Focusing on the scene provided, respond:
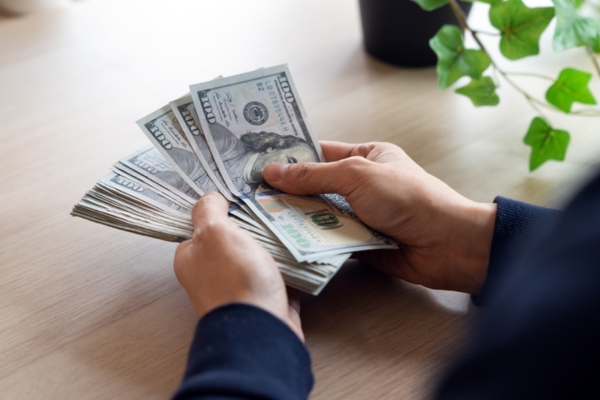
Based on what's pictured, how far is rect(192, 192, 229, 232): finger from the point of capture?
0.70m

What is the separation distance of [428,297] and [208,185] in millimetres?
328

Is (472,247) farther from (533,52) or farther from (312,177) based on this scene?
(533,52)

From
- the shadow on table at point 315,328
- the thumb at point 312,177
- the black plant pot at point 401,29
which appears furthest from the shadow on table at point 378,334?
the black plant pot at point 401,29

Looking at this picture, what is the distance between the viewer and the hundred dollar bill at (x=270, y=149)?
74cm

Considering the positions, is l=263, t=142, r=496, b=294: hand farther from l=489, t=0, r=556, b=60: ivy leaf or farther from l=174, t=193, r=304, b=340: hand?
l=489, t=0, r=556, b=60: ivy leaf

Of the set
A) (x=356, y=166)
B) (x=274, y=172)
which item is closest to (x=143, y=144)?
(x=274, y=172)

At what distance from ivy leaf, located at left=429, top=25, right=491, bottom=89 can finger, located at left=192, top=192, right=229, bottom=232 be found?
48 cm

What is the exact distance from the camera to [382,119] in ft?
3.69

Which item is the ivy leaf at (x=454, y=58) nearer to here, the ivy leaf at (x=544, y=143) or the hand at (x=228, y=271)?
the ivy leaf at (x=544, y=143)

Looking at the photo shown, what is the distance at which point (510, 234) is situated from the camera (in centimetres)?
69

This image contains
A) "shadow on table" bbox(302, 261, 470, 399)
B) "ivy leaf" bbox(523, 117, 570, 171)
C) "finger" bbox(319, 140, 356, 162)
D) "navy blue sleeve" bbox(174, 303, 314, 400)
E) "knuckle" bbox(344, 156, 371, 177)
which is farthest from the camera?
"ivy leaf" bbox(523, 117, 570, 171)

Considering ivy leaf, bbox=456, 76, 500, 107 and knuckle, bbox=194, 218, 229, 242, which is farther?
ivy leaf, bbox=456, 76, 500, 107

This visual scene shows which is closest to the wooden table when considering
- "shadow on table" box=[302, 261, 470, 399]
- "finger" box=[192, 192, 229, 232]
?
"shadow on table" box=[302, 261, 470, 399]

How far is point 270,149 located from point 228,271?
30 centimetres
